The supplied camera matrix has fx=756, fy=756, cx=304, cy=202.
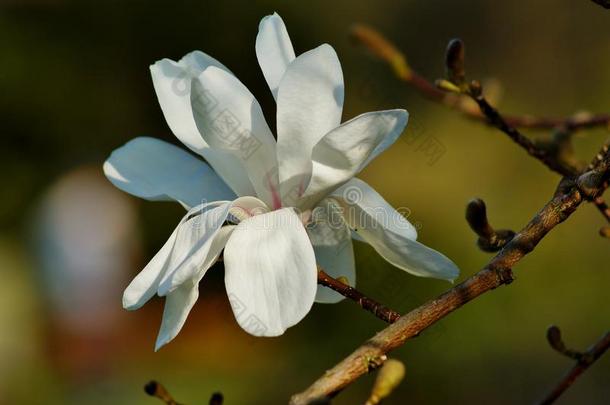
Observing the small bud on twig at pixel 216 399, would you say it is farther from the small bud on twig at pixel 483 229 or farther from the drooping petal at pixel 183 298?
the small bud on twig at pixel 483 229

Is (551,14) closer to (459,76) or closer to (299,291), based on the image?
(459,76)

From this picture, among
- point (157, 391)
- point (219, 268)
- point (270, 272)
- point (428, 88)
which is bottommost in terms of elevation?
point (219, 268)

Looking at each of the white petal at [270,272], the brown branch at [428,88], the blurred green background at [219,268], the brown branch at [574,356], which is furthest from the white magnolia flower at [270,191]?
the blurred green background at [219,268]

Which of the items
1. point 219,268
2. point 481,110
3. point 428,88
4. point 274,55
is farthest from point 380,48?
point 219,268

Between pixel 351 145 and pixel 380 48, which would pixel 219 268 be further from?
pixel 351 145

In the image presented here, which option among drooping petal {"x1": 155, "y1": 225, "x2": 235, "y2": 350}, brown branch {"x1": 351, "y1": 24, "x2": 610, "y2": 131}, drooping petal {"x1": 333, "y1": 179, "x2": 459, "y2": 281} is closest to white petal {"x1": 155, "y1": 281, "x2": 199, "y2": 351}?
drooping petal {"x1": 155, "y1": 225, "x2": 235, "y2": 350}

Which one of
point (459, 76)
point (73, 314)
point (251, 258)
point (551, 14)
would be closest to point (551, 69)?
point (551, 14)
